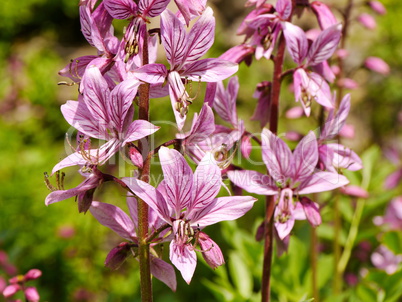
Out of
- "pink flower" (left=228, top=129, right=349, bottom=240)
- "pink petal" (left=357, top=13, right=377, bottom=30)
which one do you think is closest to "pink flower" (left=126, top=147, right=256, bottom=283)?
"pink flower" (left=228, top=129, right=349, bottom=240)

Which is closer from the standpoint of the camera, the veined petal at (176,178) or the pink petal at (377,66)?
the veined petal at (176,178)

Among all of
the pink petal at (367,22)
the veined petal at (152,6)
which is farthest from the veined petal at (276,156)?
the pink petal at (367,22)

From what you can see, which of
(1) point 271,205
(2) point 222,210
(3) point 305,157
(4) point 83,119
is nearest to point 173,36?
(4) point 83,119

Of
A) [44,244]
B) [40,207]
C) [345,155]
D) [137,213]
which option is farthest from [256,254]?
[40,207]

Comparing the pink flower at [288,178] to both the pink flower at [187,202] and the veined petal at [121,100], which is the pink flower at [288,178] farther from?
the veined petal at [121,100]

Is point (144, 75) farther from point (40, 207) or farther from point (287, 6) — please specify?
point (40, 207)

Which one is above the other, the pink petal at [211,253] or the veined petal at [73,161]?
the veined petal at [73,161]

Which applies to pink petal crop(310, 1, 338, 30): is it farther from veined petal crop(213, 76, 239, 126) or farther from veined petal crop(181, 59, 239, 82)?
veined petal crop(181, 59, 239, 82)
